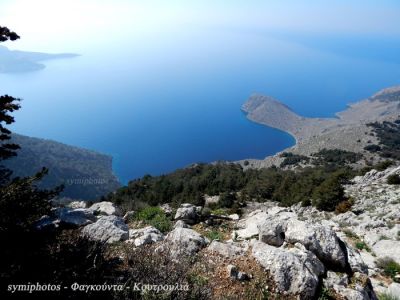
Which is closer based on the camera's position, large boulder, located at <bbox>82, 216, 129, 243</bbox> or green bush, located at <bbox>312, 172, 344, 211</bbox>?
large boulder, located at <bbox>82, 216, 129, 243</bbox>

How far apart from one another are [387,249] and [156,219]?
8008 millimetres

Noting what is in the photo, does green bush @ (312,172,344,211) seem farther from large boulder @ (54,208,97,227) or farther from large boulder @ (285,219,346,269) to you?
large boulder @ (54,208,97,227)

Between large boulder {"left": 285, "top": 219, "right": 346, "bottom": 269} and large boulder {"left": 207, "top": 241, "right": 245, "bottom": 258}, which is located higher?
large boulder {"left": 285, "top": 219, "right": 346, "bottom": 269}

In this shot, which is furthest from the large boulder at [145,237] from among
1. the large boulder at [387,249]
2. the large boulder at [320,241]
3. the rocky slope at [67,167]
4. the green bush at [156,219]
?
the rocky slope at [67,167]

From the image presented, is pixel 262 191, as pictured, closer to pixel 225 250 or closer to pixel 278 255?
pixel 225 250

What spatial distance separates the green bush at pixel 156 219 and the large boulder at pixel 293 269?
13.6 feet

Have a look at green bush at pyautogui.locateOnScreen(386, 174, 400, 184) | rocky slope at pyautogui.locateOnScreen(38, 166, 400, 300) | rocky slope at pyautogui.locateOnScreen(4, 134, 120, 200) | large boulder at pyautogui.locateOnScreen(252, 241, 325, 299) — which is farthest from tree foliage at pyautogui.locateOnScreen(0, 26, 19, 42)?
rocky slope at pyautogui.locateOnScreen(4, 134, 120, 200)

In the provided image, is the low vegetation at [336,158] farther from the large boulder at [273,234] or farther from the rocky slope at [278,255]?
the large boulder at [273,234]

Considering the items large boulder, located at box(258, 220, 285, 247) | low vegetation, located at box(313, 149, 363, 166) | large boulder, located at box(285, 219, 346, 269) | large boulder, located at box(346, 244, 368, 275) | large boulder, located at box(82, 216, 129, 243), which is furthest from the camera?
low vegetation, located at box(313, 149, 363, 166)

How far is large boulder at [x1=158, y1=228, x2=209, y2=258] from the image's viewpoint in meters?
7.83

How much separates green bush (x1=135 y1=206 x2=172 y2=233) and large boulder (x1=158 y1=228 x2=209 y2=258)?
7.38ft

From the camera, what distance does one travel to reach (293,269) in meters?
7.02

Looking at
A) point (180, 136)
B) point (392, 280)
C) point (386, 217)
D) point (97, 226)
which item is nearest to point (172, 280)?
point (97, 226)

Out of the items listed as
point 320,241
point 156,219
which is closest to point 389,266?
point 320,241
